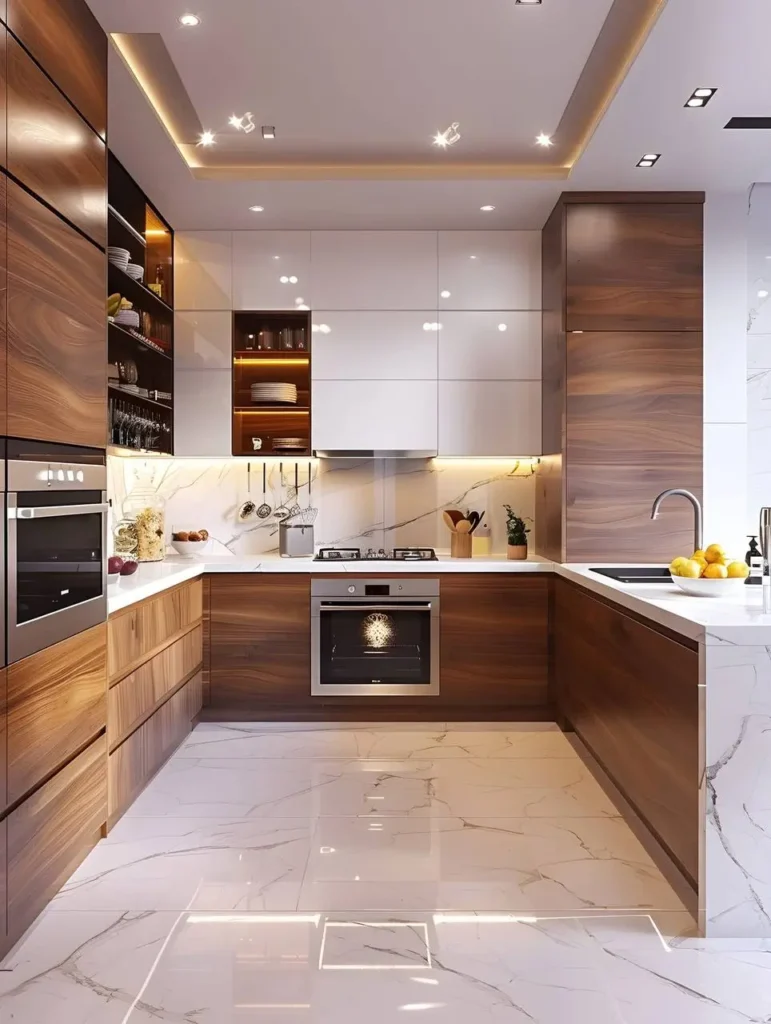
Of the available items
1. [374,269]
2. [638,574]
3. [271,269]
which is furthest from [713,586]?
[271,269]

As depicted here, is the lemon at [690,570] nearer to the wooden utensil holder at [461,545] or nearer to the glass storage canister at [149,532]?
the wooden utensil holder at [461,545]

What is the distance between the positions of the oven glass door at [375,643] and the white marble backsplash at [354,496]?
2.17ft

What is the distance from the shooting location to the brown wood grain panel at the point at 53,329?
6.23 ft

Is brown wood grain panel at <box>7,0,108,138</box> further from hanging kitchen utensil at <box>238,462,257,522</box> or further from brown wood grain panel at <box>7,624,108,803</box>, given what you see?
hanging kitchen utensil at <box>238,462,257,522</box>

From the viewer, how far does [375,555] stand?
14.0 ft

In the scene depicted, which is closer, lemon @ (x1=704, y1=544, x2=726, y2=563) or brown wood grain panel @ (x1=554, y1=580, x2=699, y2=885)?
brown wood grain panel @ (x1=554, y1=580, x2=699, y2=885)

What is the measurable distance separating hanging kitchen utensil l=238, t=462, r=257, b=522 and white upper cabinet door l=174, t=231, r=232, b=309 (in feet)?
3.07

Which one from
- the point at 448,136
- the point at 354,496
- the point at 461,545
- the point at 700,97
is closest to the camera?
the point at 700,97

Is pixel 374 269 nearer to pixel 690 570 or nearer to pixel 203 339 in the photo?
pixel 203 339

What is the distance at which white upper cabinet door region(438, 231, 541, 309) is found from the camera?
4227 mm

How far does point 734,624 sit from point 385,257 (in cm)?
289

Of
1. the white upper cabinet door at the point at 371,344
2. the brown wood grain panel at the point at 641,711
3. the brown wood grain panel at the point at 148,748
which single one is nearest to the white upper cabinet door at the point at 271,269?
the white upper cabinet door at the point at 371,344

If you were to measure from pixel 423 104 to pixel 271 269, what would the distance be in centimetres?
142

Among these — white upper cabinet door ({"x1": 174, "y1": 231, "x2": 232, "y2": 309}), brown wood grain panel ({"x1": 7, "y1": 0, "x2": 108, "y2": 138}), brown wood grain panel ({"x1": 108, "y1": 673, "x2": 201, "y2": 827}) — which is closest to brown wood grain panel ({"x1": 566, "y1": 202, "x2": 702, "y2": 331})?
white upper cabinet door ({"x1": 174, "y1": 231, "x2": 232, "y2": 309})
